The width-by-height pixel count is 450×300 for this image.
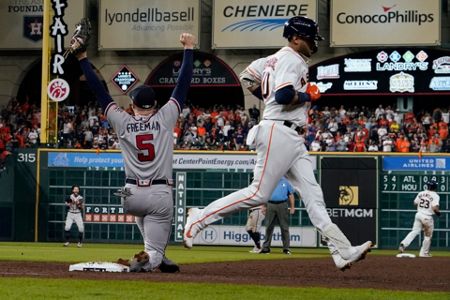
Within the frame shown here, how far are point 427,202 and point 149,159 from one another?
13.5 meters

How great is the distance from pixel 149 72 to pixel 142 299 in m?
34.7

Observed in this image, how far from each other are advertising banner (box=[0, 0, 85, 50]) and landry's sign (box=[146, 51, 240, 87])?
4.80m

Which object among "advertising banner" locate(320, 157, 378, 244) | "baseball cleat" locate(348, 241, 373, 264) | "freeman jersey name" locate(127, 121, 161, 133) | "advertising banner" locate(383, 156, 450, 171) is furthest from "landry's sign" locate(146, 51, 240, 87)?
"baseball cleat" locate(348, 241, 373, 264)

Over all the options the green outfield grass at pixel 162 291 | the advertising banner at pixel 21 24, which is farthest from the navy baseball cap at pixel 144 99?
the advertising banner at pixel 21 24

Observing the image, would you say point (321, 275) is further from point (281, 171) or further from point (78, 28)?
point (78, 28)

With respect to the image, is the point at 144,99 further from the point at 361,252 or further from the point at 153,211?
the point at 361,252

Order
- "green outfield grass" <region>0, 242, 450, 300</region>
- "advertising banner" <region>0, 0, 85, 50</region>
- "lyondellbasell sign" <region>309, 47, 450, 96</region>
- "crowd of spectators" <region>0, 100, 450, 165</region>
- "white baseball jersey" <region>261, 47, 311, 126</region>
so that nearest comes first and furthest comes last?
"green outfield grass" <region>0, 242, 450, 300</region>
"white baseball jersey" <region>261, 47, 311, 126</region>
"crowd of spectators" <region>0, 100, 450, 165</region>
"lyondellbasell sign" <region>309, 47, 450, 96</region>
"advertising banner" <region>0, 0, 85, 50</region>

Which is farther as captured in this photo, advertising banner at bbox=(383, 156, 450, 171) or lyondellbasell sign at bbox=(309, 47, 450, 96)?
lyondellbasell sign at bbox=(309, 47, 450, 96)

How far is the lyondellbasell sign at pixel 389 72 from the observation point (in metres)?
39.3

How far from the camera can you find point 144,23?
41.8 metres

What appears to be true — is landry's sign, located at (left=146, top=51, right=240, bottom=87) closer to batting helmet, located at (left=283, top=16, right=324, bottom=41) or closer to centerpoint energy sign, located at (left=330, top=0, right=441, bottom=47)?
centerpoint energy sign, located at (left=330, top=0, right=441, bottom=47)

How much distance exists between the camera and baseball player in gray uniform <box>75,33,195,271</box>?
442 inches

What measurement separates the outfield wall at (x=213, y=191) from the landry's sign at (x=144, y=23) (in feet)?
39.0

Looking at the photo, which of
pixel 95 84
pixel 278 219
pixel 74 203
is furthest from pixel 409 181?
pixel 95 84
